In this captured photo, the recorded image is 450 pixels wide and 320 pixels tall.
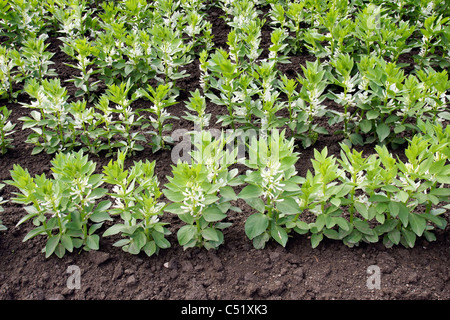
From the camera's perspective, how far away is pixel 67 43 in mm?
5320

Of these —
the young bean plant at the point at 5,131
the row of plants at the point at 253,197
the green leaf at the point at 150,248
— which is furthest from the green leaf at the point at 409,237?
the young bean plant at the point at 5,131

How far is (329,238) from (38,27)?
4.29m

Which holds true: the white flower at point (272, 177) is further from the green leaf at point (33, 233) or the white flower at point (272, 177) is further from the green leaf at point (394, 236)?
the green leaf at point (33, 233)

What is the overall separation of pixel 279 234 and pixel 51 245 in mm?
1528

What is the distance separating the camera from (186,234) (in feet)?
10.2

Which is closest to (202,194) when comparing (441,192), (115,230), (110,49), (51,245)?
(115,230)

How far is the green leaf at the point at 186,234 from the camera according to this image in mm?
3068

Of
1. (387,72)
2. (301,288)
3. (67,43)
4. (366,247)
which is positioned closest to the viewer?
(301,288)

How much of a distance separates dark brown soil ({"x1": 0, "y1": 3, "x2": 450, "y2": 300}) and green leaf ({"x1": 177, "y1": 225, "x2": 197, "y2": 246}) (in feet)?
0.56

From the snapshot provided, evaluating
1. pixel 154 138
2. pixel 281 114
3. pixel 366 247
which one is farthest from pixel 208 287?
pixel 281 114

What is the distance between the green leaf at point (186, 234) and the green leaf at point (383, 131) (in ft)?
6.18

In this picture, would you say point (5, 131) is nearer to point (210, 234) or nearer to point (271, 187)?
point (210, 234)

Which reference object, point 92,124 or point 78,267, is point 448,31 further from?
point 78,267

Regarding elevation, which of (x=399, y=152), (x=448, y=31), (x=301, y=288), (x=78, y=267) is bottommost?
(x=301, y=288)
